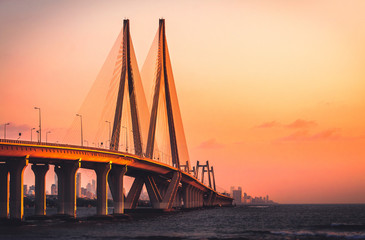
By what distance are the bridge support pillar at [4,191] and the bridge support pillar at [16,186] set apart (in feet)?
2.42

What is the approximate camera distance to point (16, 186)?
65688 mm

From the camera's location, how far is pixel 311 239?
54.2 m

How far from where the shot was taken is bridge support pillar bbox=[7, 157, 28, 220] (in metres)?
65.5

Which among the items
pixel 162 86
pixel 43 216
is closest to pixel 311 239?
pixel 43 216

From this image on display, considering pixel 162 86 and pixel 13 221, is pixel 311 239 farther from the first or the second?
pixel 162 86

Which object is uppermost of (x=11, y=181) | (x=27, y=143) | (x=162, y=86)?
(x=162, y=86)

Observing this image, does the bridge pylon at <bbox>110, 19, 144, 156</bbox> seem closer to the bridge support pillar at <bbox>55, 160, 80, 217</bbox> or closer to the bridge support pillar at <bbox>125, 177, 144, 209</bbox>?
the bridge support pillar at <bbox>55, 160, 80, 217</bbox>

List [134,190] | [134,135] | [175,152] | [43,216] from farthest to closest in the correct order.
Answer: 1. [134,190]
2. [175,152]
3. [134,135]
4. [43,216]

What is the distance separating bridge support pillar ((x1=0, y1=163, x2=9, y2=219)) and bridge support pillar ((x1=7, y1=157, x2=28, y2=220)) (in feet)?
A: 2.42

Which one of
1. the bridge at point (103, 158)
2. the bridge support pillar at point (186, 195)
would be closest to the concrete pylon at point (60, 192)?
the bridge at point (103, 158)

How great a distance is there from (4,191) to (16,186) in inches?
72.6

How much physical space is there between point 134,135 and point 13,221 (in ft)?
80.4

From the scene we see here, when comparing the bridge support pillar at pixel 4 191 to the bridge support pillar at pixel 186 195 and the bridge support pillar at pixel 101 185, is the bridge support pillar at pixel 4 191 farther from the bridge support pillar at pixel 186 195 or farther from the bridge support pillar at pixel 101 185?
the bridge support pillar at pixel 186 195

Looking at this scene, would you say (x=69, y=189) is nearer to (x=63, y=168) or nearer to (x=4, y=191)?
(x=63, y=168)
